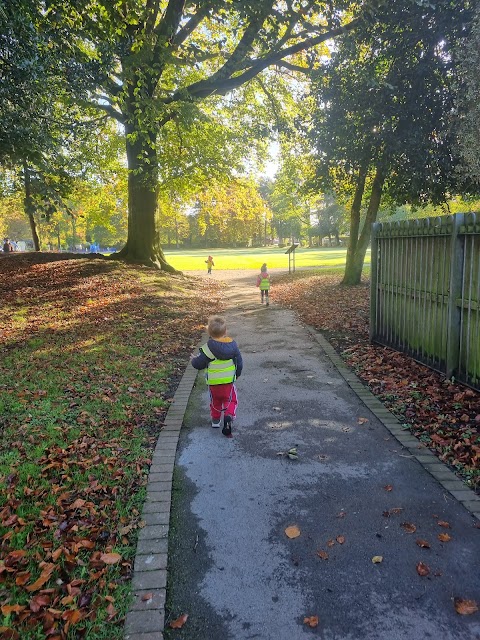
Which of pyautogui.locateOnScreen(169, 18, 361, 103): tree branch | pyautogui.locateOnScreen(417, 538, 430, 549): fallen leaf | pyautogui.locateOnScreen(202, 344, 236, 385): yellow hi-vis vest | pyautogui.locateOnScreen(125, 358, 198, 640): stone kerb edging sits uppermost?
pyautogui.locateOnScreen(169, 18, 361, 103): tree branch

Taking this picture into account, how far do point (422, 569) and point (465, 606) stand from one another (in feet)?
1.08

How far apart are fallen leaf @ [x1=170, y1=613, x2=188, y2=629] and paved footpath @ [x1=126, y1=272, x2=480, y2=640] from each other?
21 millimetres

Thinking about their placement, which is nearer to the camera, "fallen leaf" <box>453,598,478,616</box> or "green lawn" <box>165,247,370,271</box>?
"fallen leaf" <box>453,598,478,616</box>

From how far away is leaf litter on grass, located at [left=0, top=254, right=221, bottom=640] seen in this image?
2699 mm

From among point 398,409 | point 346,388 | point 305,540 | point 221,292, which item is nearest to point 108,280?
point 221,292

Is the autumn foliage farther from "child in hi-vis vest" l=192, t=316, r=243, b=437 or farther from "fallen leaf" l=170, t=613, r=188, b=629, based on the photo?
"fallen leaf" l=170, t=613, r=188, b=629

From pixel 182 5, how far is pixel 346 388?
14.7 m

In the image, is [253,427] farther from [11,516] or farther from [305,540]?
[11,516]

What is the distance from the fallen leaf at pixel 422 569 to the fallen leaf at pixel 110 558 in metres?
1.97

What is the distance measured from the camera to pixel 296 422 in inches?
210

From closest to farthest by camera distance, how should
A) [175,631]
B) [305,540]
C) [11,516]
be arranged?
[175,631]
[305,540]
[11,516]

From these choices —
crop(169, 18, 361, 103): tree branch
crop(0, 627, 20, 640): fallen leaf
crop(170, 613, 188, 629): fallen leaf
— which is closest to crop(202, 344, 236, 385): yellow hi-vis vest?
crop(170, 613, 188, 629): fallen leaf

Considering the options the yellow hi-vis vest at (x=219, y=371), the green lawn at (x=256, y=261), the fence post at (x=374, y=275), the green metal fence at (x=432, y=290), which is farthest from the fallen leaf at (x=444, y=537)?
the green lawn at (x=256, y=261)

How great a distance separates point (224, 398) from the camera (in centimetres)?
505
